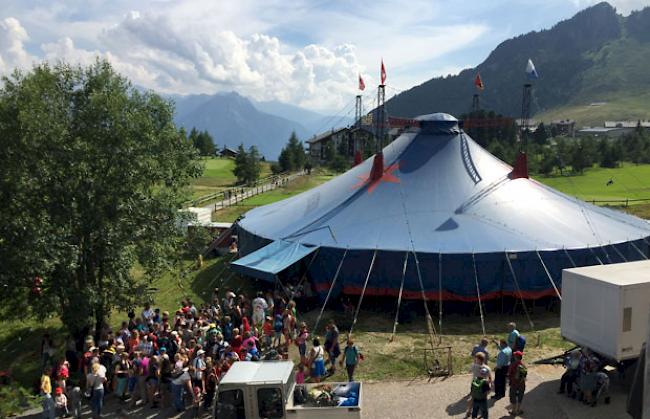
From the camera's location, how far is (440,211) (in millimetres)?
18141

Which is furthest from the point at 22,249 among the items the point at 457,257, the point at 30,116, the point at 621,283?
the point at 621,283

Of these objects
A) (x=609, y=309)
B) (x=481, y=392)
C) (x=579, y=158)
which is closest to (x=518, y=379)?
(x=481, y=392)

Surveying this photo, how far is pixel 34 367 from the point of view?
1463 centimetres

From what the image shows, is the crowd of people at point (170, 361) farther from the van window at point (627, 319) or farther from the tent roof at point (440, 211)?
the van window at point (627, 319)

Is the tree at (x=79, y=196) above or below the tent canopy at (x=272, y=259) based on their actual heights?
above

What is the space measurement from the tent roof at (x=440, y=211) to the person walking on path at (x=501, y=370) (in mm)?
5507

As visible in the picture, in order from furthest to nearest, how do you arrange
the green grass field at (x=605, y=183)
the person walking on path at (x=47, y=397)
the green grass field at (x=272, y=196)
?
1. the green grass field at (x=605, y=183)
2. the green grass field at (x=272, y=196)
3. the person walking on path at (x=47, y=397)

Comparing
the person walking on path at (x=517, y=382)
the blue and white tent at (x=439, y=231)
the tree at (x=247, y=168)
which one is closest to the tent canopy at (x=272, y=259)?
the blue and white tent at (x=439, y=231)

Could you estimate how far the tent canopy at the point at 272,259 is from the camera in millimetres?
16141

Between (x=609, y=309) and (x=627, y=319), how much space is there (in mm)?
346

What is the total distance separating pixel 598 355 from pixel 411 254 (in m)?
6.17

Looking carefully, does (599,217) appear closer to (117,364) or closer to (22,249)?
(117,364)

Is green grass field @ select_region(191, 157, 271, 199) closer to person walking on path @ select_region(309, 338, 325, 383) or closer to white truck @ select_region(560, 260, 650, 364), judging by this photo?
person walking on path @ select_region(309, 338, 325, 383)

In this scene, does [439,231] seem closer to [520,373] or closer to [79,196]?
[520,373]
